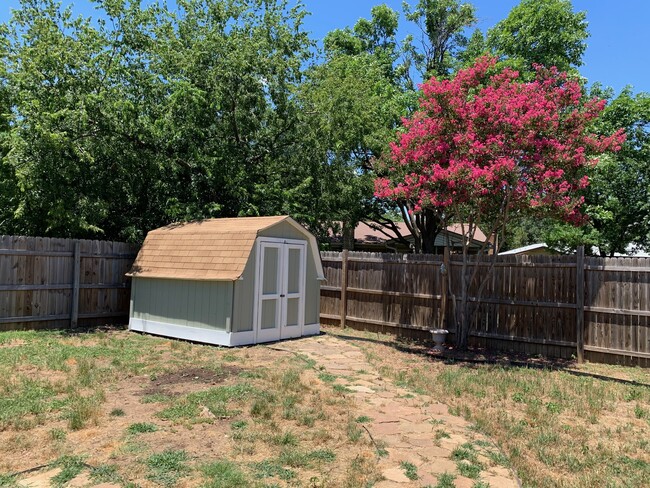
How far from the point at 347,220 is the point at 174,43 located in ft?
23.6

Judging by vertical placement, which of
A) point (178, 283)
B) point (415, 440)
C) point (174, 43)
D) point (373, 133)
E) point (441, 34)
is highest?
point (441, 34)

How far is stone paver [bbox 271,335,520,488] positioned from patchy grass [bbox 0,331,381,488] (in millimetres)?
180

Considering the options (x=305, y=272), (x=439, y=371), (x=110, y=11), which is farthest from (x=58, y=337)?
(x=110, y=11)

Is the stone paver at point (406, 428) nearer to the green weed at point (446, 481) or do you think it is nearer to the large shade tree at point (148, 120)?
the green weed at point (446, 481)

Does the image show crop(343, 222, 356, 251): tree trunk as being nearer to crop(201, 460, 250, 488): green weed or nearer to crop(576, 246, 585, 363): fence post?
crop(576, 246, 585, 363): fence post

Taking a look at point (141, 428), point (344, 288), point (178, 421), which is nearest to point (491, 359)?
point (344, 288)

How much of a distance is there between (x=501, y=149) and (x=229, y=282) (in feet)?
18.3

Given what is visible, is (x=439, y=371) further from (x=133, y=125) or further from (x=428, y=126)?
(x=133, y=125)

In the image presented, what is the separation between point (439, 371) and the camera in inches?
326

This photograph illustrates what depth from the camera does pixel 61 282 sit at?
439 inches

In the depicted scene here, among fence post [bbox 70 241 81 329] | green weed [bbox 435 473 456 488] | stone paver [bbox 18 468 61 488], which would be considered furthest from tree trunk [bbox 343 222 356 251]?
stone paver [bbox 18 468 61 488]

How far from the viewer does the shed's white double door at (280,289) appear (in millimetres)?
10266

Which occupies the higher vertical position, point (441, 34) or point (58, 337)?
point (441, 34)

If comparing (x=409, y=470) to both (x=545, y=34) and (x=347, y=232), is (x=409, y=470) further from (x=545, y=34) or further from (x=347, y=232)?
(x=545, y=34)
